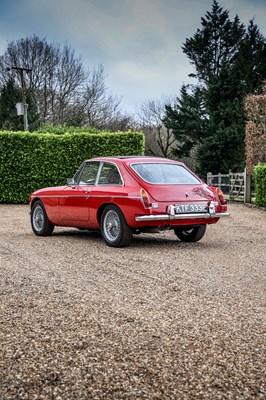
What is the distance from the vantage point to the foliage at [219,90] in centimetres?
3991

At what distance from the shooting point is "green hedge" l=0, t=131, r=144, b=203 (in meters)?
21.8

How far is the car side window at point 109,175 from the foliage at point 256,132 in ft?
75.7

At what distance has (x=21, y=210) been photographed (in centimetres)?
1950

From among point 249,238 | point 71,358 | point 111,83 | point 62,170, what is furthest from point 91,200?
point 111,83

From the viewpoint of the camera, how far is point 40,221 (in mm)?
11695

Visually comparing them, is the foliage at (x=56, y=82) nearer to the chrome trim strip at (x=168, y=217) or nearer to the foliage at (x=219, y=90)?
the foliage at (x=219, y=90)

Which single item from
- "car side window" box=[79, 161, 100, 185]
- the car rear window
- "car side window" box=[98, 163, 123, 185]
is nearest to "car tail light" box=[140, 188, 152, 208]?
the car rear window

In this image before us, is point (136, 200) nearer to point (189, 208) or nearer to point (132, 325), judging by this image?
point (189, 208)

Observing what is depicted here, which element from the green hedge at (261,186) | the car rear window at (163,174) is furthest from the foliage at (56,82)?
the car rear window at (163,174)

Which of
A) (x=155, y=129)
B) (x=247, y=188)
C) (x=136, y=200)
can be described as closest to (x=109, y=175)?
(x=136, y=200)

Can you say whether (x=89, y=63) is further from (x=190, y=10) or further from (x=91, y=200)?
(x=91, y=200)

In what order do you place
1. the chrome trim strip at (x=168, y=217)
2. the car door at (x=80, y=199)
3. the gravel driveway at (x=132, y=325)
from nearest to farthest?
the gravel driveway at (x=132, y=325) < the chrome trim strip at (x=168, y=217) < the car door at (x=80, y=199)

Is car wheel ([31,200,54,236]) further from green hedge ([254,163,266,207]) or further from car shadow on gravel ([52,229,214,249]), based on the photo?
green hedge ([254,163,266,207])

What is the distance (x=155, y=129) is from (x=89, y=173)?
140ft
